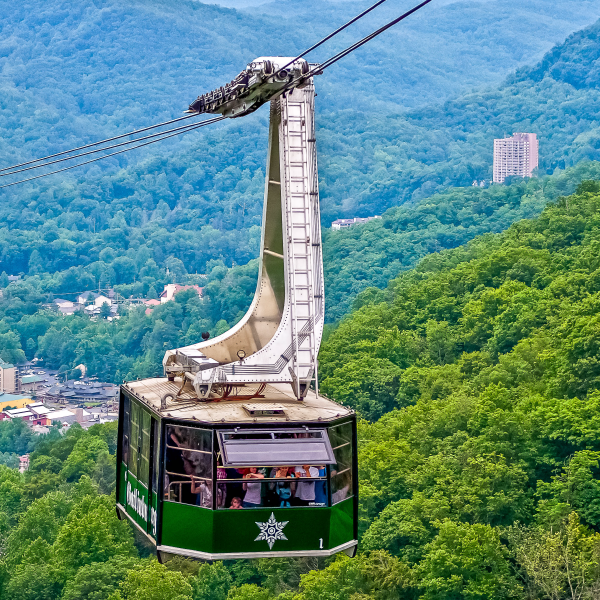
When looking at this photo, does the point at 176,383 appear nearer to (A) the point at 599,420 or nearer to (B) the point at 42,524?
(A) the point at 599,420

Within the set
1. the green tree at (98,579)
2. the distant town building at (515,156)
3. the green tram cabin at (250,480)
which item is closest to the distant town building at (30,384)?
the distant town building at (515,156)

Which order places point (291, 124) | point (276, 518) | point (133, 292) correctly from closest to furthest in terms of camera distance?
point (276, 518), point (291, 124), point (133, 292)

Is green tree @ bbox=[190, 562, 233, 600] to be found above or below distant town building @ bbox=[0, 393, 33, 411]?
below

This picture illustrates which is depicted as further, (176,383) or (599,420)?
(599,420)

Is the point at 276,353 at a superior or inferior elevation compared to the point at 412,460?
superior

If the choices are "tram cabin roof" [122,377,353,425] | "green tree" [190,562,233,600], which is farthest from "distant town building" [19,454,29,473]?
"tram cabin roof" [122,377,353,425]

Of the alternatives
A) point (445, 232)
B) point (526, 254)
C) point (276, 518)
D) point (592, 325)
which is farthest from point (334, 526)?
point (445, 232)

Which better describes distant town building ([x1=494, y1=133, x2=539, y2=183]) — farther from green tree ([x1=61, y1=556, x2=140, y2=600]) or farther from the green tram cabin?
the green tram cabin

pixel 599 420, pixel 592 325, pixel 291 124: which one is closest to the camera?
pixel 291 124

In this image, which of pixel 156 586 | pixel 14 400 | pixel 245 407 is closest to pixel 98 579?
pixel 156 586
